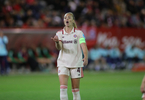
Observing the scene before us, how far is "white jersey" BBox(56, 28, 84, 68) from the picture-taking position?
7.70 meters

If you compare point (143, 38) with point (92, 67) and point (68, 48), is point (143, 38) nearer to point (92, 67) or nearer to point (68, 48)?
point (92, 67)

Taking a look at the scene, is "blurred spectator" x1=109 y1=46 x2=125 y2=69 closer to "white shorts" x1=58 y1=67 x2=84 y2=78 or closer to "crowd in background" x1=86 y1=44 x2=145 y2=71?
"crowd in background" x1=86 y1=44 x2=145 y2=71

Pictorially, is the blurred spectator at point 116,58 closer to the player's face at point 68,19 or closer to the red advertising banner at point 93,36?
the red advertising banner at point 93,36

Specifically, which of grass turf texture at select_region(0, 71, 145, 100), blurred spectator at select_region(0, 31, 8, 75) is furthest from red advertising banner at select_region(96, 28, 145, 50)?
grass turf texture at select_region(0, 71, 145, 100)

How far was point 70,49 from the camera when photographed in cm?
773

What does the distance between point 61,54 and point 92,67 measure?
16687mm

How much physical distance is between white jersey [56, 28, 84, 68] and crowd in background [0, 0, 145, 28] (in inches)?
543

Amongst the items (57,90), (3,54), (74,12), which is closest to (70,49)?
(57,90)

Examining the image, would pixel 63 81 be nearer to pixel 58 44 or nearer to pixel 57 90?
pixel 58 44

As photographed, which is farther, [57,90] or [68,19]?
[57,90]

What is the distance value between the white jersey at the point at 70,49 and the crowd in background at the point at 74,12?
45.3 feet

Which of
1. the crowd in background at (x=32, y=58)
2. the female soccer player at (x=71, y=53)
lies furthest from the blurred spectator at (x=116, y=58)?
the female soccer player at (x=71, y=53)

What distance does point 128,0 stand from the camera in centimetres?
2958

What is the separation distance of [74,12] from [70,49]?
17879 millimetres
